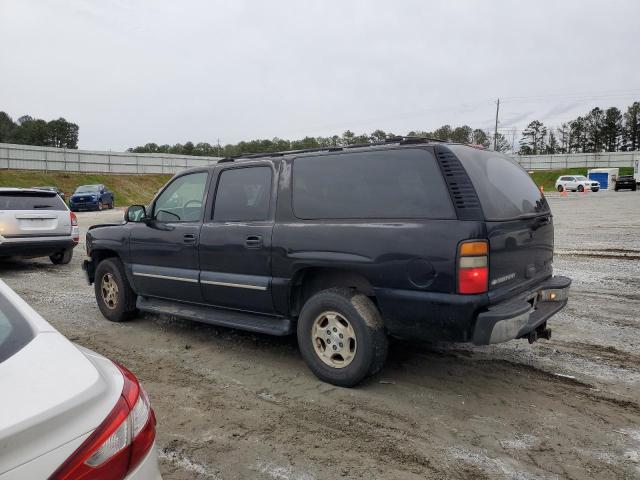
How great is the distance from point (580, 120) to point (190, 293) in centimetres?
10992

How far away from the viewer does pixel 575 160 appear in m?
72.6

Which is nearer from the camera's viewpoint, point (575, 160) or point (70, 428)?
point (70, 428)

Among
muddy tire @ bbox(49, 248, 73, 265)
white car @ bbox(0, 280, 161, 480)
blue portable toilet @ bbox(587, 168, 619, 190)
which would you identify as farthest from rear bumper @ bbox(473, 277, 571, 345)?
blue portable toilet @ bbox(587, 168, 619, 190)

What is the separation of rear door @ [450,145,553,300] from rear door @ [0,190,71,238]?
864 cm

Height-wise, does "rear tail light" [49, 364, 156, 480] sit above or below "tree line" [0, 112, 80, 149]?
below

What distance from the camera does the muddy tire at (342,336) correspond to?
3.77m

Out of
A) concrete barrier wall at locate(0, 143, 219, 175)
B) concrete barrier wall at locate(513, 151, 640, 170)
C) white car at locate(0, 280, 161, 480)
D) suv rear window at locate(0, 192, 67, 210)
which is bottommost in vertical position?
white car at locate(0, 280, 161, 480)

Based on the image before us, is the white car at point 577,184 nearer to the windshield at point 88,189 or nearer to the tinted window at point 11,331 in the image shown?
the windshield at point 88,189

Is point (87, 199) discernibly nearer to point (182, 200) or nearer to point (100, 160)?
point (100, 160)

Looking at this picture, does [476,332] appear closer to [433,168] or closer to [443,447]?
[443,447]

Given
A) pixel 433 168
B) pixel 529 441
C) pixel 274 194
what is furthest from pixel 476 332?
pixel 274 194

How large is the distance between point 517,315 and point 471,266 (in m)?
0.52

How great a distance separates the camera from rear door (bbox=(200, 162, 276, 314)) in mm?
4410

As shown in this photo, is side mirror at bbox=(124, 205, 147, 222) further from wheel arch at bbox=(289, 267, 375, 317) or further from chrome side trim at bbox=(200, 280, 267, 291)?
wheel arch at bbox=(289, 267, 375, 317)
